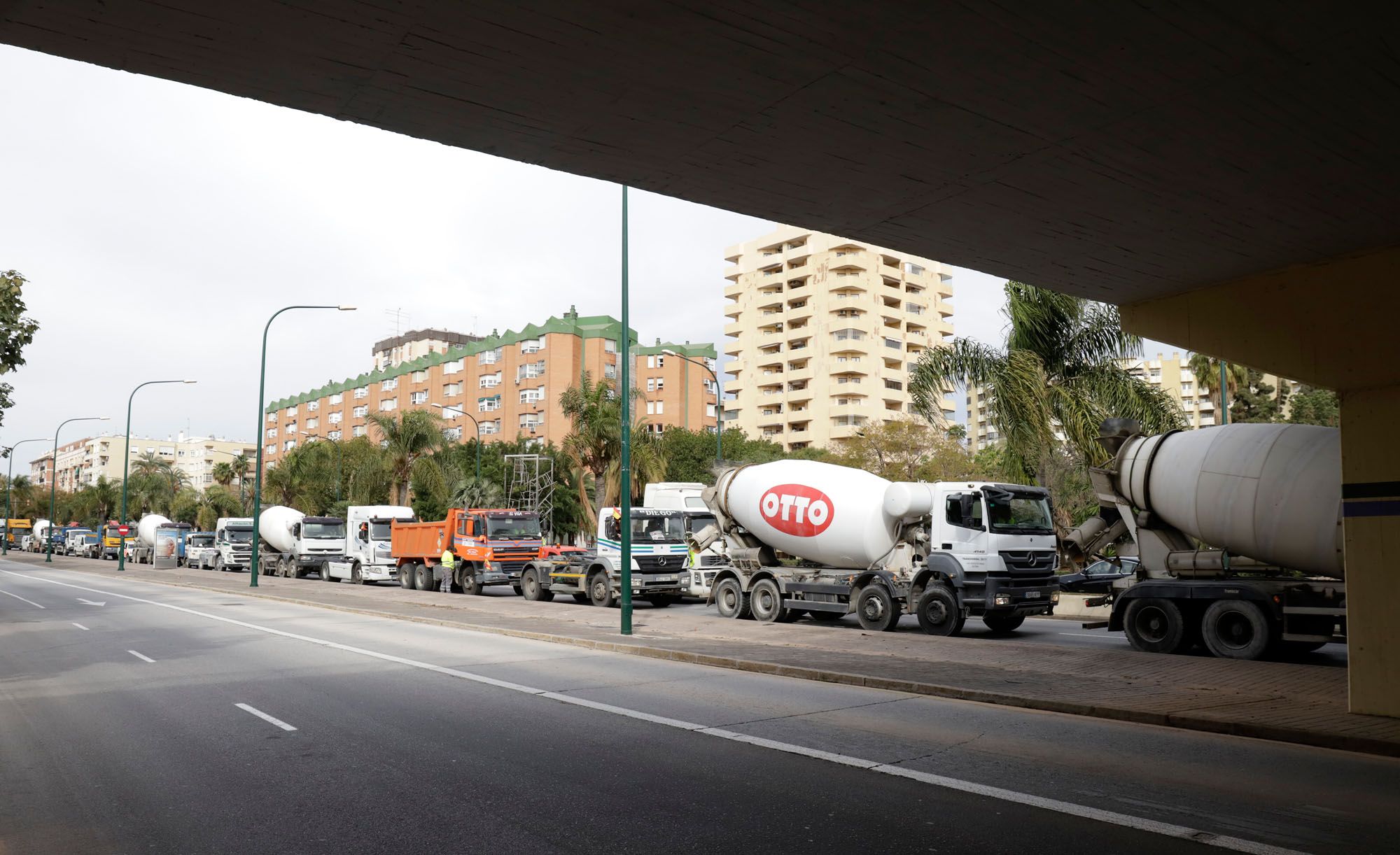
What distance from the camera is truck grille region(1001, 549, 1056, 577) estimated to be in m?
17.6

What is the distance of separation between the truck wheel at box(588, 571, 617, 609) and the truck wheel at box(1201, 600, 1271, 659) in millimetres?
14793

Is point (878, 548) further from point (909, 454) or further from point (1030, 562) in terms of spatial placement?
point (909, 454)

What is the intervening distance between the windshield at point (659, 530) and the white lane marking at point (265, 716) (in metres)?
15.0

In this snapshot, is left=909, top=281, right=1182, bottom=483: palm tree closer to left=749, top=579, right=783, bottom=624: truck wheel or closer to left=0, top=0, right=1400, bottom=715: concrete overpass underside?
left=749, top=579, right=783, bottom=624: truck wheel

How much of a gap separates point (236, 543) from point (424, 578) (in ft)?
→ 72.2

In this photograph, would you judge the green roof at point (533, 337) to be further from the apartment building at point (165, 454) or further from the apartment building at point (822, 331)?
the apartment building at point (165, 454)

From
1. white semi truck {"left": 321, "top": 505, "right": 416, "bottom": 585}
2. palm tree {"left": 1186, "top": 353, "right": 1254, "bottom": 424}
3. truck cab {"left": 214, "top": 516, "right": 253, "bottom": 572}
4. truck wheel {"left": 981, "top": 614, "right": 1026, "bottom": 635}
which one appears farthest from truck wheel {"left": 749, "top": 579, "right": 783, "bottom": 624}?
truck cab {"left": 214, "top": 516, "right": 253, "bottom": 572}

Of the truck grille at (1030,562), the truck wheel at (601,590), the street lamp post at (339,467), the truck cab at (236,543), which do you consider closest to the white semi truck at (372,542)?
the truck wheel at (601,590)

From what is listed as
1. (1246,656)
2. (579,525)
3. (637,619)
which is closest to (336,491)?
(579,525)

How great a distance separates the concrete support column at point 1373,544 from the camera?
31.4 feet

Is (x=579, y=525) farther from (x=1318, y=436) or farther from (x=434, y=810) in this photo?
(x=434, y=810)

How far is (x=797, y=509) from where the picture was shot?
801 inches

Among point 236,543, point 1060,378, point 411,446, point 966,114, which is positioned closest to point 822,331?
point 411,446

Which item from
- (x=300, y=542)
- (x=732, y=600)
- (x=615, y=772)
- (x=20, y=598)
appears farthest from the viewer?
(x=300, y=542)
